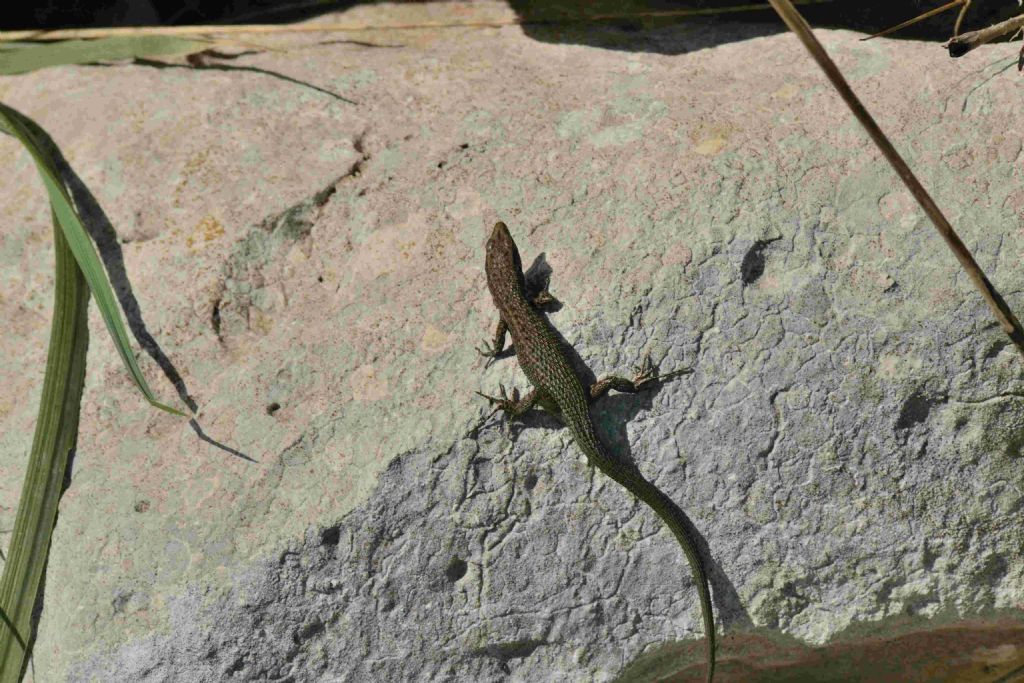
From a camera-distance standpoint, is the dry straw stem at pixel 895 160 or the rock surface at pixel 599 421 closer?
the dry straw stem at pixel 895 160

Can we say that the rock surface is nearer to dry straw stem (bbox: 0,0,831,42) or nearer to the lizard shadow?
the lizard shadow

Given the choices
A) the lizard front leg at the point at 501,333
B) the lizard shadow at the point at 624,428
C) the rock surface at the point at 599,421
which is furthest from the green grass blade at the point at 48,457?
the lizard shadow at the point at 624,428

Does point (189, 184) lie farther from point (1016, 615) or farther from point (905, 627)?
point (1016, 615)

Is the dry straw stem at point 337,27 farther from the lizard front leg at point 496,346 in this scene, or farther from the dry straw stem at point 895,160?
the dry straw stem at point 895,160

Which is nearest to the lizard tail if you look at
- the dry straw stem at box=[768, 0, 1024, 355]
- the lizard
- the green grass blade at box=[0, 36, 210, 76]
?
the lizard

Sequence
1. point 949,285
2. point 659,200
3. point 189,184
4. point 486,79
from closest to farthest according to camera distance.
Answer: point 949,285, point 659,200, point 189,184, point 486,79

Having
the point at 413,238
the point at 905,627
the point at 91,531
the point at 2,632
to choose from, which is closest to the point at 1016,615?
the point at 905,627
